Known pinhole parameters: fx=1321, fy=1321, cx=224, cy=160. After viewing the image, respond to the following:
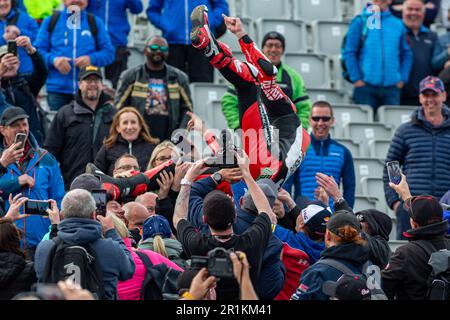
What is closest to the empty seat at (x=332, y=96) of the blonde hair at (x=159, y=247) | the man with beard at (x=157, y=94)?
the man with beard at (x=157, y=94)

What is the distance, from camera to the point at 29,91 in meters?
13.3

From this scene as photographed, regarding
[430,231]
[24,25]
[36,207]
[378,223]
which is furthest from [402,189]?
[24,25]

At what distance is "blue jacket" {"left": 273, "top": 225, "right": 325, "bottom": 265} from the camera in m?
9.64

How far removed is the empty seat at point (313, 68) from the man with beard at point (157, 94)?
8.67 feet

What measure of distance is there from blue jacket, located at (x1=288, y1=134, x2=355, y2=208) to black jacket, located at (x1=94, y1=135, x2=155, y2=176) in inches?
59.6

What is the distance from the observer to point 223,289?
8453 millimetres

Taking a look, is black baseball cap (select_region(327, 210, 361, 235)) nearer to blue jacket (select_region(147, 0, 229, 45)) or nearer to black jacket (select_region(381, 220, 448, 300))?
black jacket (select_region(381, 220, 448, 300))

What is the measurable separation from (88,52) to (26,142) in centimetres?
323

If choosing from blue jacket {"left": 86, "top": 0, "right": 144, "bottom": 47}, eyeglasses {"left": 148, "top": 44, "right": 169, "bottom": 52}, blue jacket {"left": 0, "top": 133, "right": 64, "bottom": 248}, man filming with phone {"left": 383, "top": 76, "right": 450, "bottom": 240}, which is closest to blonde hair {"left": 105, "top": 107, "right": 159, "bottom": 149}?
eyeglasses {"left": 148, "top": 44, "right": 169, "bottom": 52}

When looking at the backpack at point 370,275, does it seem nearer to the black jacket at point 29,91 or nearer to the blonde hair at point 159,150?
the blonde hair at point 159,150

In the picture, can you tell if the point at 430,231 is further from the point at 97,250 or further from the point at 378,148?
the point at 378,148

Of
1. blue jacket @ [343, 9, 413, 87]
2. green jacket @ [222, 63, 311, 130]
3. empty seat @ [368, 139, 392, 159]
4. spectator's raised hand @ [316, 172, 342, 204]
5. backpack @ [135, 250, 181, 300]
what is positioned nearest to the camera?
backpack @ [135, 250, 181, 300]

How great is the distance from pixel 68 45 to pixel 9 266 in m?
5.89
